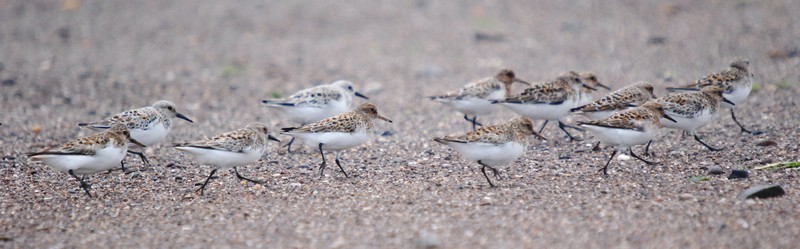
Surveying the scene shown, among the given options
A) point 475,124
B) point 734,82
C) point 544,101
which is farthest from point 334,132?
point 734,82

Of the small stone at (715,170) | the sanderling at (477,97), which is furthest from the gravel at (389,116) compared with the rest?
the sanderling at (477,97)

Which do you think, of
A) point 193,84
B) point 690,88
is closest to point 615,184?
point 690,88

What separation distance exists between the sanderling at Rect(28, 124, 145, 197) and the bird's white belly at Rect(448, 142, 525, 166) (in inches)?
130

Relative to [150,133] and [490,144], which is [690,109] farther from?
[150,133]

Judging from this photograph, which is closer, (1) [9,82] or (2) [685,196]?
(2) [685,196]

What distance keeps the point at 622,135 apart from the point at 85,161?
5223 mm

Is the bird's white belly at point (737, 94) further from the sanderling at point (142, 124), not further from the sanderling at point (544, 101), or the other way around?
the sanderling at point (142, 124)

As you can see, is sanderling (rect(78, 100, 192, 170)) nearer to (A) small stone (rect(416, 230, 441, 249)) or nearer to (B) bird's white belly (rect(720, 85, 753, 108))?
(A) small stone (rect(416, 230, 441, 249))

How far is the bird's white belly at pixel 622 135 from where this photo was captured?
7527mm

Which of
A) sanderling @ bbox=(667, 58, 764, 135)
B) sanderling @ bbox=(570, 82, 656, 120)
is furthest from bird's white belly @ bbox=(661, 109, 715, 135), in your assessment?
sanderling @ bbox=(667, 58, 764, 135)

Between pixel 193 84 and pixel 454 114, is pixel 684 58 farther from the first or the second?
pixel 193 84

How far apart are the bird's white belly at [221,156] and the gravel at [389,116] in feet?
1.15

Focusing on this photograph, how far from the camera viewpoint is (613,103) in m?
8.76

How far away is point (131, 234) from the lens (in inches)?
246
